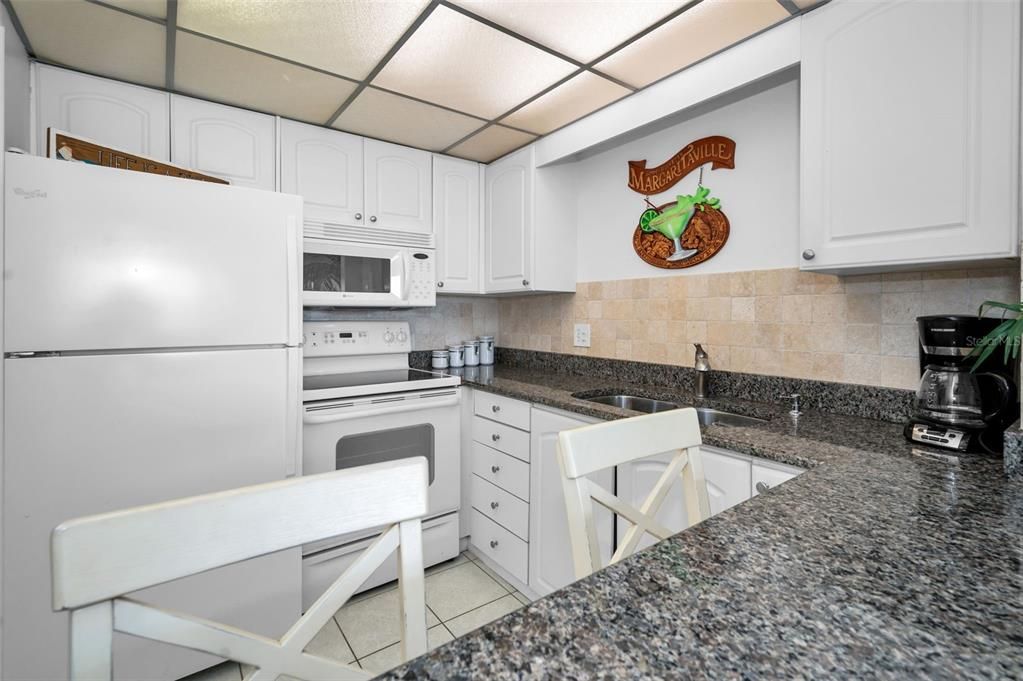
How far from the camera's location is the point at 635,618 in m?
0.50

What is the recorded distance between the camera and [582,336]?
8.63 feet

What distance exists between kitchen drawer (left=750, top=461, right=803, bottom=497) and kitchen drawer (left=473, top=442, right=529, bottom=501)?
3.26 feet

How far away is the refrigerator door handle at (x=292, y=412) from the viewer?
1721 millimetres

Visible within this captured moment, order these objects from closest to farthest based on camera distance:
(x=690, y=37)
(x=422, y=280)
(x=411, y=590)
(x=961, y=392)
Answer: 1. (x=411, y=590)
2. (x=961, y=392)
3. (x=690, y=37)
4. (x=422, y=280)

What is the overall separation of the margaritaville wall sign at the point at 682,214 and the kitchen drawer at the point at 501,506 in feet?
4.19

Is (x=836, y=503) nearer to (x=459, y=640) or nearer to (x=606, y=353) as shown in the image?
(x=459, y=640)

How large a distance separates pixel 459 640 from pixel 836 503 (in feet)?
2.37

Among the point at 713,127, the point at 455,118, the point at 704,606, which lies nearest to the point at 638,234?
the point at 713,127

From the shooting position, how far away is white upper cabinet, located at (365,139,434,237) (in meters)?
2.50

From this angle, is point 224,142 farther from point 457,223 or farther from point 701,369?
point 701,369

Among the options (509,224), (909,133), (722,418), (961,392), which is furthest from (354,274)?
(961,392)

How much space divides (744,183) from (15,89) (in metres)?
2.58

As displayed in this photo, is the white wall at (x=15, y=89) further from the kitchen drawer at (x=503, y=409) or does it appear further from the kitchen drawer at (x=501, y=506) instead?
the kitchen drawer at (x=501, y=506)

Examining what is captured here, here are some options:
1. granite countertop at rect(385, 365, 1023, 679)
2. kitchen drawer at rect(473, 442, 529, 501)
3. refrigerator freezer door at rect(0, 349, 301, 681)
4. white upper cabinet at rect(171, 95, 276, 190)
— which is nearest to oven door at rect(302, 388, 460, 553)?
kitchen drawer at rect(473, 442, 529, 501)
